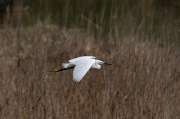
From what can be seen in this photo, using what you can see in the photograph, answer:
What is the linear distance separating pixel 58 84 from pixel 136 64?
597 mm

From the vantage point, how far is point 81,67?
2557 millimetres

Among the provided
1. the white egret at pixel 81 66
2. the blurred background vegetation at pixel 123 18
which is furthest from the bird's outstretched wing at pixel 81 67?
the blurred background vegetation at pixel 123 18

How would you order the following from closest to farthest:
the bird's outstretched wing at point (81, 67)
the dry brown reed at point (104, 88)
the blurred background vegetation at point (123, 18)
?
the bird's outstretched wing at point (81, 67)
the dry brown reed at point (104, 88)
the blurred background vegetation at point (123, 18)

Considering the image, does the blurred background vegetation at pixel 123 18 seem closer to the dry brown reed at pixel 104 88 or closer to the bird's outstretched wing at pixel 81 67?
the dry brown reed at pixel 104 88

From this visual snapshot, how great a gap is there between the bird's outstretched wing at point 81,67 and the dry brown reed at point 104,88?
0.20 m

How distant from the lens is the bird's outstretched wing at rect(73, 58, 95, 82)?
97.0 inches

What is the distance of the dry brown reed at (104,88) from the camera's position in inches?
108

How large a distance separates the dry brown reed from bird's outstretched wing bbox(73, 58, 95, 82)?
20 cm

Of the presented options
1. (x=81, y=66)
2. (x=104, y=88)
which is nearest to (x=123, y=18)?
(x=104, y=88)

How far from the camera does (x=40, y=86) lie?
299 centimetres

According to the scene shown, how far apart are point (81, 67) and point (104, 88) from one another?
46 centimetres

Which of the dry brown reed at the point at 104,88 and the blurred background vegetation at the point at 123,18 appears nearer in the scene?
the dry brown reed at the point at 104,88

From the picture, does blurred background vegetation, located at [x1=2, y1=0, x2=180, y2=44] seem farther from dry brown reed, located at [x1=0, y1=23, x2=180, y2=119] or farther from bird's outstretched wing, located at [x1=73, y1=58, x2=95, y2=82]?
bird's outstretched wing, located at [x1=73, y1=58, x2=95, y2=82]

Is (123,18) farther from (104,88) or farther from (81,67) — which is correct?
(81,67)
